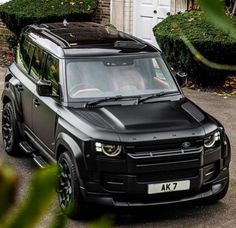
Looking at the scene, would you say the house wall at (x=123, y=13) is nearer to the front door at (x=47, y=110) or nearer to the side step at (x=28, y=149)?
the side step at (x=28, y=149)

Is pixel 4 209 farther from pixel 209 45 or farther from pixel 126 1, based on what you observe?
pixel 126 1

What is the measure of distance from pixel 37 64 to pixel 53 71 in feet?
2.02

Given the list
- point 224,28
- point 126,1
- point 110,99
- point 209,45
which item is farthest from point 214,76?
point 224,28

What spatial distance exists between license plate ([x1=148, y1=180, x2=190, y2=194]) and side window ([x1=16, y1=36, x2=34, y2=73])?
113 inches

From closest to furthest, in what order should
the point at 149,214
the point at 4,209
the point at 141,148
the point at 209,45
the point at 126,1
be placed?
1. the point at 4,209
2. the point at 141,148
3. the point at 149,214
4. the point at 209,45
5. the point at 126,1

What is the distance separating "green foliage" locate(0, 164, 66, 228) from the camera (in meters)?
0.56

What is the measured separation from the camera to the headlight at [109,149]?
6.05m

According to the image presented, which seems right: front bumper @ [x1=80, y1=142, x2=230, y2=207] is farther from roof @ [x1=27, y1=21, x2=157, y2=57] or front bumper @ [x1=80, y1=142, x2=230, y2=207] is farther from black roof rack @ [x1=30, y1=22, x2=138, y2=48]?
black roof rack @ [x1=30, y1=22, x2=138, y2=48]

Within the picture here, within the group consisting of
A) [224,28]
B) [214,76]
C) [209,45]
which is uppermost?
[224,28]

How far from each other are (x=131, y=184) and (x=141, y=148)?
334 millimetres

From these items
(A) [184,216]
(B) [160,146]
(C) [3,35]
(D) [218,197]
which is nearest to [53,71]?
(B) [160,146]

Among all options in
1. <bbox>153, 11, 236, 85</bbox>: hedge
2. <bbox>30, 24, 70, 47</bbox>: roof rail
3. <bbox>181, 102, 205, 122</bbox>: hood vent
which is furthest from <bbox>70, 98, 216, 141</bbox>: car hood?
<bbox>153, 11, 236, 85</bbox>: hedge

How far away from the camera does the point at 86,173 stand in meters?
6.11

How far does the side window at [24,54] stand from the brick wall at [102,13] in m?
7.40
